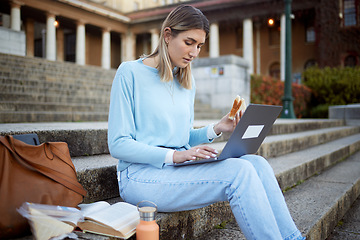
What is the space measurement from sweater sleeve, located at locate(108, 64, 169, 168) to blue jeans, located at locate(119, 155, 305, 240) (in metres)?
0.11

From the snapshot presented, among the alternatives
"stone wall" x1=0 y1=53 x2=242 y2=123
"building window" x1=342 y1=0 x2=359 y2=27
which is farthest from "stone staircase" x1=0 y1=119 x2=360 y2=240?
"building window" x1=342 y1=0 x2=359 y2=27

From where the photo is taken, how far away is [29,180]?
4.87 feet

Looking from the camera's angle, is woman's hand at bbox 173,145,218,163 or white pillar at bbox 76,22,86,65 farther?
white pillar at bbox 76,22,86,65

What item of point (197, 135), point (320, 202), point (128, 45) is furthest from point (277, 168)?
point (128, 45)

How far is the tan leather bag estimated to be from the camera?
1.40 m

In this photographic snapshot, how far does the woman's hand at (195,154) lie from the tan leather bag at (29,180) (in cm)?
56

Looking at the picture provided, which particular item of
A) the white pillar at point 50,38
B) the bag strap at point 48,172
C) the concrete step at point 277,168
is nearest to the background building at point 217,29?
the white pillar at point 50,38

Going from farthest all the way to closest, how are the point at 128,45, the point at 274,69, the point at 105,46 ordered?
the point at 128,45, the point at 274,69, the point at 105,46

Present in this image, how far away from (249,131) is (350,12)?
79.6 feet

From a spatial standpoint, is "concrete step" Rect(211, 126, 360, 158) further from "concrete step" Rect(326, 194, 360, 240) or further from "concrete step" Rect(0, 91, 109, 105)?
"concrete step" Rect(0, 91, 109, 105)

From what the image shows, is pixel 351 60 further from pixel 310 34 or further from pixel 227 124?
pixel 227 124

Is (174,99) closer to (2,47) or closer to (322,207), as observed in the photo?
(322,207)

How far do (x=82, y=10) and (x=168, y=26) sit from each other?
23.9 metres

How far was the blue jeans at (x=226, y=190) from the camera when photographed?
169 cm
